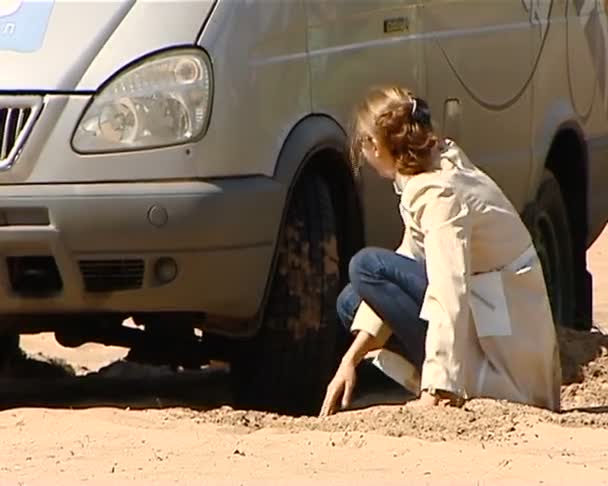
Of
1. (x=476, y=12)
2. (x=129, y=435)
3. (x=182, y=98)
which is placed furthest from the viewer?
(x=476, y=12)

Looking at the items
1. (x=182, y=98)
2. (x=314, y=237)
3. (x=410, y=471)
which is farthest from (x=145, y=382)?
(x=410, y=471)

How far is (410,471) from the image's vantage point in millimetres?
5527

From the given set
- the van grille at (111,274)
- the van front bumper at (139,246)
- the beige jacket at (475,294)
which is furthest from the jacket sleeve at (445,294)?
the van grille at (111,274)

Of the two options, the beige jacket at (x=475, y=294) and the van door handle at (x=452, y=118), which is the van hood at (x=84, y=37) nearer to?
the beige jacket at (x=475, y=294)

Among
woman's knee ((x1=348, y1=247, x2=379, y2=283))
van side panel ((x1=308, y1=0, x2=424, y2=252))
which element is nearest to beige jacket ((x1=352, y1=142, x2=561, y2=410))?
woman's knee ((x1=348, y1=247, x2=379, y2=283))

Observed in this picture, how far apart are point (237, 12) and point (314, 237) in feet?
2.77

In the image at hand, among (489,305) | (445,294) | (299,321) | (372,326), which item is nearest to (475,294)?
(489,305)

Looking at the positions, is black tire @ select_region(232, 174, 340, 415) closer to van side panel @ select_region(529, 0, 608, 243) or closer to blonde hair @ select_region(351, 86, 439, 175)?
blonde hair @ select_region(351, 86, 439, 175)

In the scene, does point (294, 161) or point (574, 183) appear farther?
point (574, 183)

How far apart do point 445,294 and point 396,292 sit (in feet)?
1.16

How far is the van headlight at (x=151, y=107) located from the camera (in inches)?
252

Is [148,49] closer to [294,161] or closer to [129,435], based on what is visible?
[294,161]

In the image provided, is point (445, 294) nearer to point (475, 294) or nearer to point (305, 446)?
point (475, 294)

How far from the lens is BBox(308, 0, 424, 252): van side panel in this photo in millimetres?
7016
